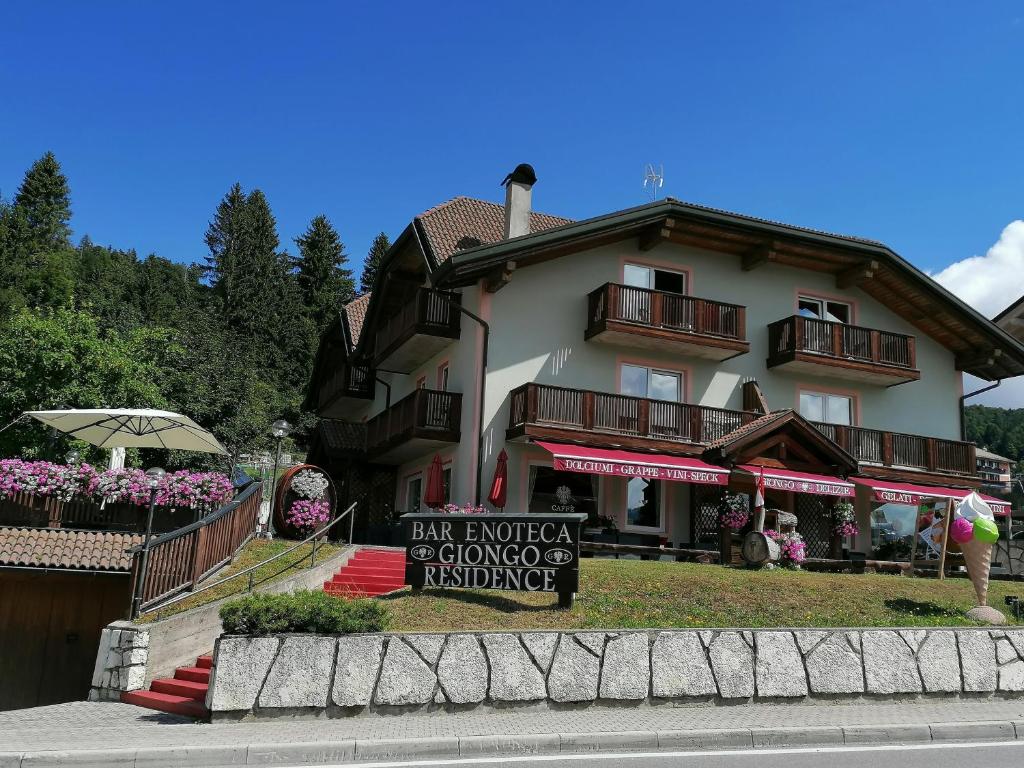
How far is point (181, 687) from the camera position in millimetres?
10867

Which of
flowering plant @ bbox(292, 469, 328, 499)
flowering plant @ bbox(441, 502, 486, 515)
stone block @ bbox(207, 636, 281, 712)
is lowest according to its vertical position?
stone block @ bbox(207, 636, 281, 712)

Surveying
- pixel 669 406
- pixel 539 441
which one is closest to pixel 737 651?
pixel 539 441

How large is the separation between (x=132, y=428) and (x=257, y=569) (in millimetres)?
4982

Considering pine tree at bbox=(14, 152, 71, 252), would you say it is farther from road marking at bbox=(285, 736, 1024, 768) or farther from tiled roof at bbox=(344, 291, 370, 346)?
road marking at bbox=(285, 736, 1024, 768)

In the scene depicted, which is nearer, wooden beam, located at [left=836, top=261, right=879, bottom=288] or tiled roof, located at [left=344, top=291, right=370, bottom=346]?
wooden beam, located at [left=836, top=261, right=879, bottom=288]

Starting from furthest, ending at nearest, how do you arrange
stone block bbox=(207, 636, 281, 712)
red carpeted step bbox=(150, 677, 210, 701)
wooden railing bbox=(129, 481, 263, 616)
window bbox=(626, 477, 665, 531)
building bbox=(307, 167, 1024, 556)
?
window bbox=(626, 477, 665, 531)
building bbox=(307, 167, 1024, 556)
wooden railing bbox=(129, 481, 263, 616)
red carpeted step bbox=(150, 677, 210, 701)
stone block bbox=(207, 636, 281, 712)

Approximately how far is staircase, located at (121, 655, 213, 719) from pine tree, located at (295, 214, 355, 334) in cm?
6553

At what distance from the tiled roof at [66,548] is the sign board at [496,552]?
19.2ft

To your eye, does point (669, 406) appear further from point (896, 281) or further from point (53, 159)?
point (53, 159)

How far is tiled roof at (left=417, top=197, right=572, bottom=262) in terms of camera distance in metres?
23.9

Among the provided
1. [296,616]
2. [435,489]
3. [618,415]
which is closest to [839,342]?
[618,415]

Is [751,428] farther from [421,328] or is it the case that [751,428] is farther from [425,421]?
[421,328]

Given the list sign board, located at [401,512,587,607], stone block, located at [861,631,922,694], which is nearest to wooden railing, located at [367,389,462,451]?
sign board, located at [401,512,587,607]

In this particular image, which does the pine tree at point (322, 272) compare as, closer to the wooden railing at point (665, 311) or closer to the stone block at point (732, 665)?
the wooden railing at point (665, 311)
